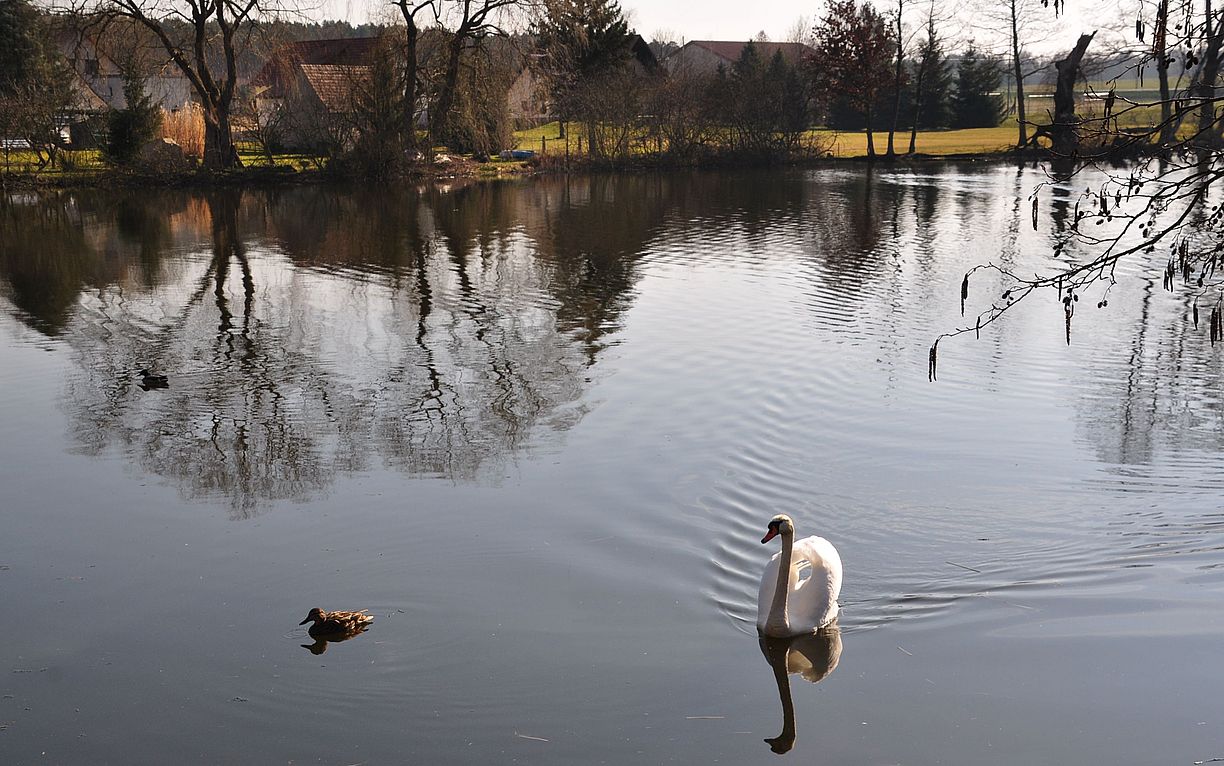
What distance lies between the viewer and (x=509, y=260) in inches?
818

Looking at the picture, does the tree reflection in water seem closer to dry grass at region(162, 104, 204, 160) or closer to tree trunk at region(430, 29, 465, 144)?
dry grass at region(162, 104, 204, 160)

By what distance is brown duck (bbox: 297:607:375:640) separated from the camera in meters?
6.48

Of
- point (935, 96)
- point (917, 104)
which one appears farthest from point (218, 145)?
point (935, 96)

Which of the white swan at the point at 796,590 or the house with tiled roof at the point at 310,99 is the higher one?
the house with tiled roof at the point at 310,99

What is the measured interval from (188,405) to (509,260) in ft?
33.4

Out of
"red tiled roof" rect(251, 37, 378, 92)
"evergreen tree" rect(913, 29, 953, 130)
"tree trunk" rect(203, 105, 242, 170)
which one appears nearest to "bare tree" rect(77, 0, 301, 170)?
"tree trunk" rect(203, 105, 242, 170)

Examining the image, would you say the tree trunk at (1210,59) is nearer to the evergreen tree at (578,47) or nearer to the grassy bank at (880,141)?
the evergreen tree at (578,47)

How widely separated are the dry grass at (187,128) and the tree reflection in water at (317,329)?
11209 mm

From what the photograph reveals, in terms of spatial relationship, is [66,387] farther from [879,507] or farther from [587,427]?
[879,507]

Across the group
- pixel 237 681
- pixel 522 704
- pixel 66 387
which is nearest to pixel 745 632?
pixel 522 704

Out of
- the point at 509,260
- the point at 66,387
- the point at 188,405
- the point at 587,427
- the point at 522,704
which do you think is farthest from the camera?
the point at 509,260

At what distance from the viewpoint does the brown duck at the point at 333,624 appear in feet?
21.3

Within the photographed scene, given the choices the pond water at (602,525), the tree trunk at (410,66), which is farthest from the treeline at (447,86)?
the pond water at (602,525)

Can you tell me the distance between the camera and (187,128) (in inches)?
1566
